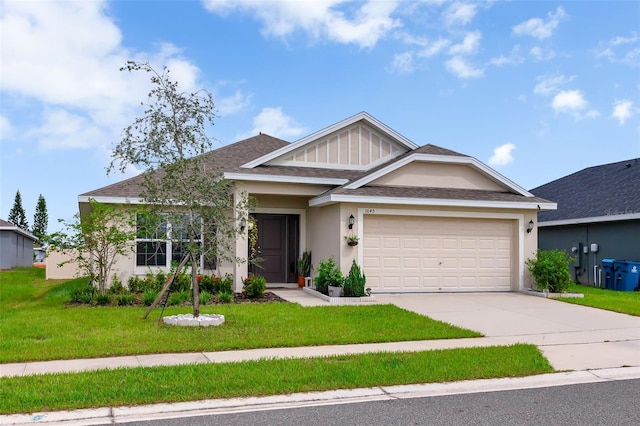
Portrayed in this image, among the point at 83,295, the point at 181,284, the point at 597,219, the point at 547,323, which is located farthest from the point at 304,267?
the point at 597,219

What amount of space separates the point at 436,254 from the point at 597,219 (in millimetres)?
8380

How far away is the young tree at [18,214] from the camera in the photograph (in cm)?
6266

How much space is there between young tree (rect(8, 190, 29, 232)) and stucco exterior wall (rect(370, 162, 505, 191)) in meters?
58.4

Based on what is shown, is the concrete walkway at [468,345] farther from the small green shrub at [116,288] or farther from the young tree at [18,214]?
the young tree at [18,214]

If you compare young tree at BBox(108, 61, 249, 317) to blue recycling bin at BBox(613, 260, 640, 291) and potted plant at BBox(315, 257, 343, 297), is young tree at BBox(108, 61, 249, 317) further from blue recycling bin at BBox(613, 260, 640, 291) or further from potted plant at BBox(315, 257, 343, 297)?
blue recycling bin at BBox(613, 260, 640, 291)

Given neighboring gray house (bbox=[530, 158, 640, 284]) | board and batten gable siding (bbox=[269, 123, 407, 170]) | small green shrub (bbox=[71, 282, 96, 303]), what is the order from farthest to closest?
neighboring gray house (bbox=[530, 158, 640, 284]) < board and batten gable siding (bbox=[269, 123, 407, 170]) < small green shrub (bbox=[71, 282, 96, 303])

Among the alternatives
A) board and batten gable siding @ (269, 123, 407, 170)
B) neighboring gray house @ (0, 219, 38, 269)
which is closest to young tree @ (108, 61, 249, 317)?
board and batten gable siding @ (269, 123, 407, 170)

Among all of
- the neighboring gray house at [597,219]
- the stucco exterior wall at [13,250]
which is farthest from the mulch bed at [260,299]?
the stucco exterior wall at [13,250]

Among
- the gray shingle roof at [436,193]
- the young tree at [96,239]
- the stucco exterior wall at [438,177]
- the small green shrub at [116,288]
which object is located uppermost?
the stucco exterior wall at [438,177]

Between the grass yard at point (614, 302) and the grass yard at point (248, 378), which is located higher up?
the grass yard at point (248, 378)

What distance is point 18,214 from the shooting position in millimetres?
63312

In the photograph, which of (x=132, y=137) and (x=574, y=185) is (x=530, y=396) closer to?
(x=132, y=137)

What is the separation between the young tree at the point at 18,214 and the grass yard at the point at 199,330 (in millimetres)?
56442

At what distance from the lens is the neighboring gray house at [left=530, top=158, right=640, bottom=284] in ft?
64.8
